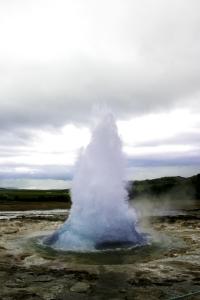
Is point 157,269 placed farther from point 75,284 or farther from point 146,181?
point 146,181

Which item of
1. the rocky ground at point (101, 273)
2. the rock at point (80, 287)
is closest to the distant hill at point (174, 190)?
the rocky ground at point (101, 273)

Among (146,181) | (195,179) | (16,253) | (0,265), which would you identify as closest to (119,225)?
(16,253)

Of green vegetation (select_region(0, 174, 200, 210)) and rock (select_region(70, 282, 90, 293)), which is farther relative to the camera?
green vegetation (select_region(0, 174, 200, 210))

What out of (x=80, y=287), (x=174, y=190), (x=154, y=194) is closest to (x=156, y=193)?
(x=154, y=194)

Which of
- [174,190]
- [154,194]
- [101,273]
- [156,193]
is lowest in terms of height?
[101,273]

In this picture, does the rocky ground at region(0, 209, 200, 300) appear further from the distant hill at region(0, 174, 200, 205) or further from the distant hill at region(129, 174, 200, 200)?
the distant hill at region(129, 174, 200, 200)

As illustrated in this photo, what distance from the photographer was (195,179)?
9194cm

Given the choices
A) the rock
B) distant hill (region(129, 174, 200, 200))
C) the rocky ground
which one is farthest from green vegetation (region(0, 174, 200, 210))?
the rock

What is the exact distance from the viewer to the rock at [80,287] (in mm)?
14516

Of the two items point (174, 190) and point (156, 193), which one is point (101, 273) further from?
point (174, 190)

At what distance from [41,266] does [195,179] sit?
3043 inches

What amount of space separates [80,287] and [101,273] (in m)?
2.18

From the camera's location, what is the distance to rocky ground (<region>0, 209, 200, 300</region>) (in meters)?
14.2

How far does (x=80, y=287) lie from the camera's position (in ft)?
48.8
